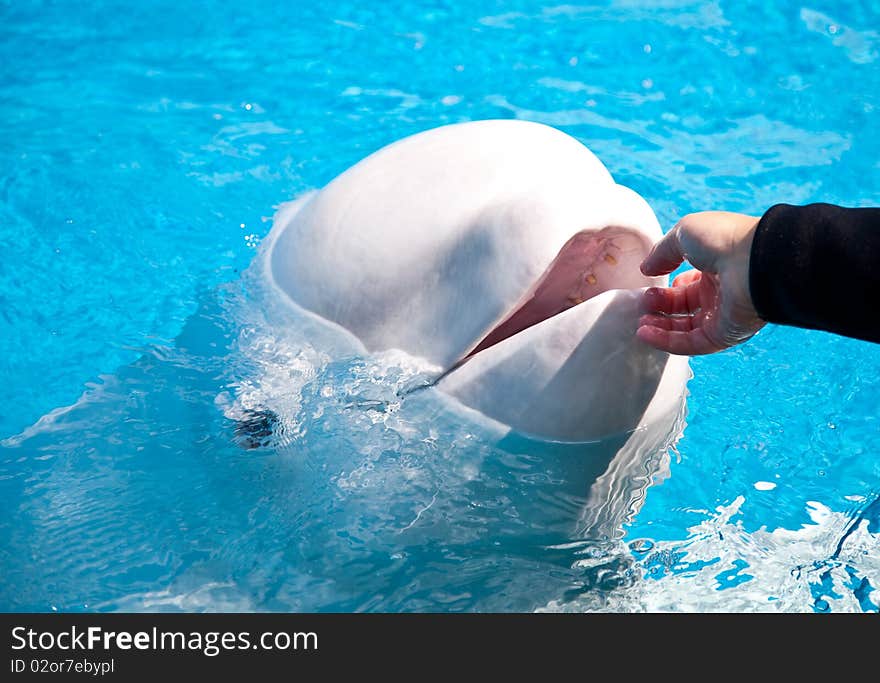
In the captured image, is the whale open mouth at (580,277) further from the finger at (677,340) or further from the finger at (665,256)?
the finger at (677,340)

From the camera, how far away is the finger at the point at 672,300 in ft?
7.07

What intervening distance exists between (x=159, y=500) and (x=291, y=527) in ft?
1.38

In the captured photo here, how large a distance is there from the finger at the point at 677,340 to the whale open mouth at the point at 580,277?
0.55ft

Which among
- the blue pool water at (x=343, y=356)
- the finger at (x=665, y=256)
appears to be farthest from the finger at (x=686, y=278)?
the blue pool water at (x=343, y=356)

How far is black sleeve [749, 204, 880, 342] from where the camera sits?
1929mm

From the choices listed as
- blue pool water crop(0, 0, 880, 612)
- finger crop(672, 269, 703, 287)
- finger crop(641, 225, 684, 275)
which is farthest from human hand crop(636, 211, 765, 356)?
blue pool water crop(0, 0, 880, 612)

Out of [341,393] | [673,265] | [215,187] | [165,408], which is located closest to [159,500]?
[165,408]

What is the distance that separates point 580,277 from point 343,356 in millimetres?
740

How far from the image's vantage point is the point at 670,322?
2.17 metres

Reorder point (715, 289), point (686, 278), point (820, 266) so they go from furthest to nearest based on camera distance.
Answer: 1. point (686, 278)
2. point (715, 289)
3. point (820, 266)

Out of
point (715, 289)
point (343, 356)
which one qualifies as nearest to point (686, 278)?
point (715, 289)

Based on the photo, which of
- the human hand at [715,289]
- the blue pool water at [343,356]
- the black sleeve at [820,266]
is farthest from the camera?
the blue pool water at [343,356]

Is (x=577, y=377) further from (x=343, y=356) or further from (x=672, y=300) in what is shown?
(x=343, y=356)
